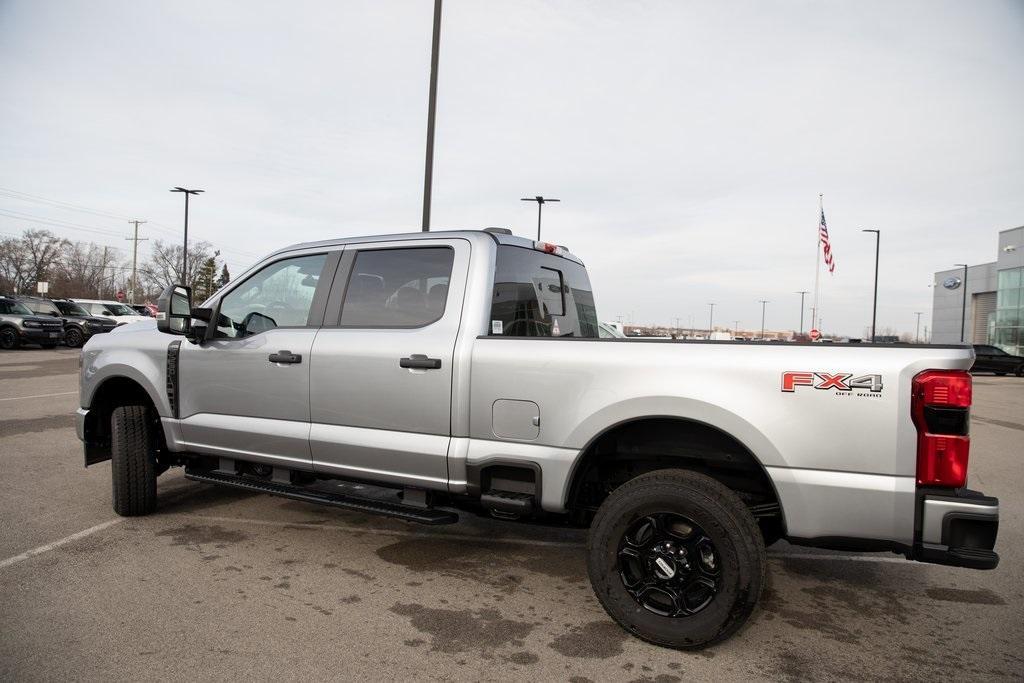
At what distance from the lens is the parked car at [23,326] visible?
22630 mm

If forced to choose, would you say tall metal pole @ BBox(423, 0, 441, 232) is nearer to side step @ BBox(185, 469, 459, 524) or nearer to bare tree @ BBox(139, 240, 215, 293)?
side step @ BBox(185, 469, 459, 524)

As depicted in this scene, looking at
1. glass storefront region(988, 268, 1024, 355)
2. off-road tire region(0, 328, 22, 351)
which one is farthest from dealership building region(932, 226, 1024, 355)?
off-road tire region(0, 328, 22, 351)

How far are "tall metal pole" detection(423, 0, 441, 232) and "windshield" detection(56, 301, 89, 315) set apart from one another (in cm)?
2320

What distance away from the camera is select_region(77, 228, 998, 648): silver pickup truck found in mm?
2775

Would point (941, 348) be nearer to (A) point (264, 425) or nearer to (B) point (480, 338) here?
(B) point (480, 338)

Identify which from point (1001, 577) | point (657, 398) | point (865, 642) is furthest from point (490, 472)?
point (1001, 577)

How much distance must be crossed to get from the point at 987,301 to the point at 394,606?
233 ft

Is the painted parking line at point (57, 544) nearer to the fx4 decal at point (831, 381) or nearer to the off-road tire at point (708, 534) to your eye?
the off-road tire at point (708, 534)

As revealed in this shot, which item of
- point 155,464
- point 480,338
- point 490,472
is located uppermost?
point 480,338

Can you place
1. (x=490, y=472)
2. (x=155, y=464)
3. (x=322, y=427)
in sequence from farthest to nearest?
(x=155, y=464)
(x=322, y=427)
(x=490, y=472)

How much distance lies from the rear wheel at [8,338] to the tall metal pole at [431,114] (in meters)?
20.1

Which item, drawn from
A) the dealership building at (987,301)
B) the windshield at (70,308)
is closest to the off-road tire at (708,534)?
the windshield at (70,308)

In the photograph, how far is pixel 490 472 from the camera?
3.63 meters

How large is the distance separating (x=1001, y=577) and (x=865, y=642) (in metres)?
1.60
